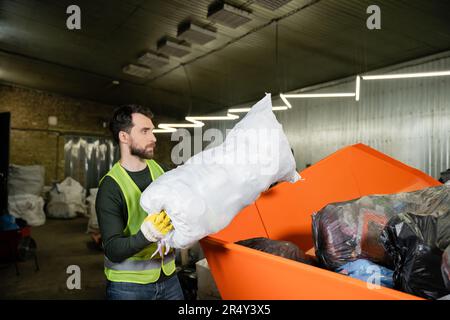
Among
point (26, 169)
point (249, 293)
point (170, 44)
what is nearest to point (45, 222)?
point (26, 169)

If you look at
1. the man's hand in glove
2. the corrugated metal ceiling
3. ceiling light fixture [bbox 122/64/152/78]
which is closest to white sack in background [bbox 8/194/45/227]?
the corrugated metal ceiling

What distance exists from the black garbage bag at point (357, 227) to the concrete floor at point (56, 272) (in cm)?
323

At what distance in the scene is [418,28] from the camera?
5121 mm

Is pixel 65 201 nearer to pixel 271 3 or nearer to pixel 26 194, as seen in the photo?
pixel 26 194

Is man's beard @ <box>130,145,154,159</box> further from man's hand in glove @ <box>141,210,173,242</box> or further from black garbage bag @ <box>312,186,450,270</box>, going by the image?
black garbage bag @ <box>312,186,450,270</box>

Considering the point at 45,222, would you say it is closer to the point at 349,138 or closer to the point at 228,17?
the point at 228,17

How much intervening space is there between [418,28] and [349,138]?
10.2 feet

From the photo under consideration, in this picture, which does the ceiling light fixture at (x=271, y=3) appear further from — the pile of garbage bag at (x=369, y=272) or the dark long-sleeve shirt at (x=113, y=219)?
the pile of garbage bag at (x=369, y=272)

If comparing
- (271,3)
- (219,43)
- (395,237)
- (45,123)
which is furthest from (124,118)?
(45,123)

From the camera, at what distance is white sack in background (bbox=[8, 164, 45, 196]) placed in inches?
305

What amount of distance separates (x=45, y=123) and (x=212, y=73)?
6369 millimetres

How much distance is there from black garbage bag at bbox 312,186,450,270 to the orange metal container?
0.32 meters

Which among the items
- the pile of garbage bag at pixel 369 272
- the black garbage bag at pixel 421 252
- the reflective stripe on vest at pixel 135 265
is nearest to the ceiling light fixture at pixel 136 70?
the reflective stripe on vest at pixel 135 265

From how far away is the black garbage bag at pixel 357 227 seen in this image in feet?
3.76
